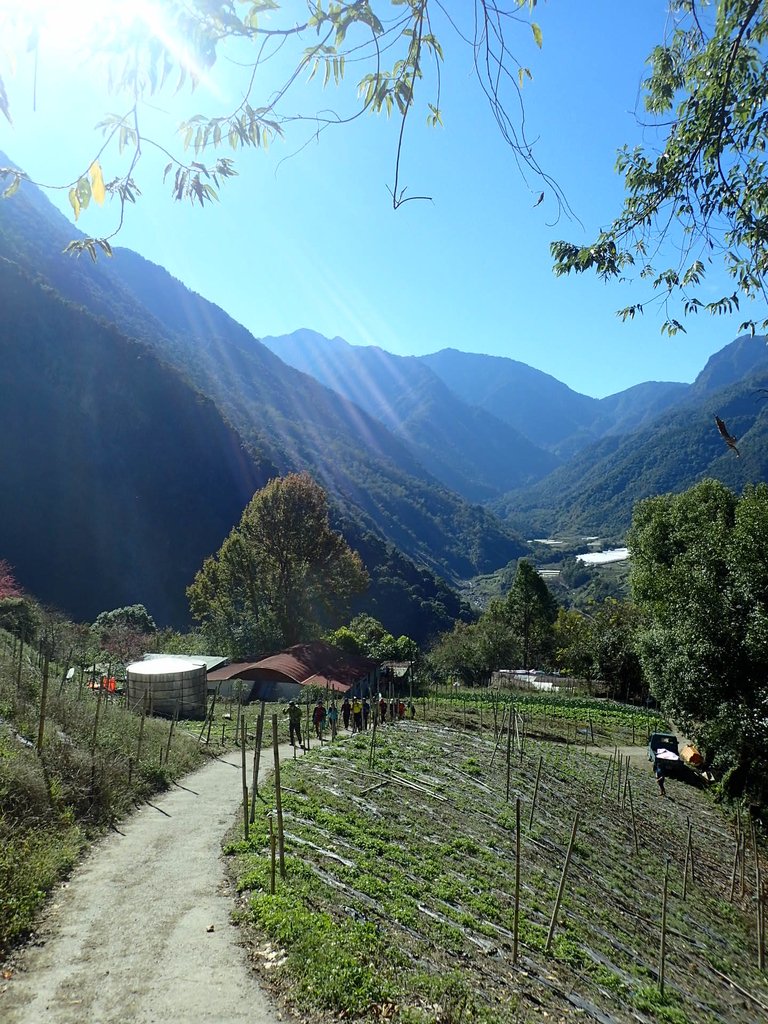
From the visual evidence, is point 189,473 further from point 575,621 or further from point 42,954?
point 42,954

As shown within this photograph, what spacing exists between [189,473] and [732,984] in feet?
304

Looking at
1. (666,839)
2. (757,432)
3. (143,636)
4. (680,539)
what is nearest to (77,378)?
(143,636)

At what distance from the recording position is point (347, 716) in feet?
80.0

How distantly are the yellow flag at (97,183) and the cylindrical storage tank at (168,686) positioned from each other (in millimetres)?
25879

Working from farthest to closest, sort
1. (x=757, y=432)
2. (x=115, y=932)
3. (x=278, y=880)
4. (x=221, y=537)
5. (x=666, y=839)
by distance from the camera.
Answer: (x=757, y=432) → (x=221, y=537) → (x=666, y=839) → (x=278, y=880) → (x=115, y=932)

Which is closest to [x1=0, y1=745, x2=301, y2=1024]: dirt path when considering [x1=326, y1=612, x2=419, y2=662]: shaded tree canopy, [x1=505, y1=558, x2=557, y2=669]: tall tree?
[x1=326, y1=612, x2=419, y2=662]: shaded tree canopy

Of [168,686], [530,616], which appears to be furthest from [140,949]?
[530,616]

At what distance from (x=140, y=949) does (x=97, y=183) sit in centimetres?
768

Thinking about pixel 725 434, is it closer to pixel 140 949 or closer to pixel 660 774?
pixel 140 949

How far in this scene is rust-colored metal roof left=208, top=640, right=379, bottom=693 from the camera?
32.2 metres

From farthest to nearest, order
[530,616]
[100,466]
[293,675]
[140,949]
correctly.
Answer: [100,466], [530,616], [293,675], [140,949]

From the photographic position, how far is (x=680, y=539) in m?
33.0

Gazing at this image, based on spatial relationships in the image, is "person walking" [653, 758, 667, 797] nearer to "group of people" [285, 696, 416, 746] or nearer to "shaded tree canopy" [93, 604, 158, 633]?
"group of people" [285, 696, 416, 746]

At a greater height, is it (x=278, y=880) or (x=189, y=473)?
(x=189, y=473)
